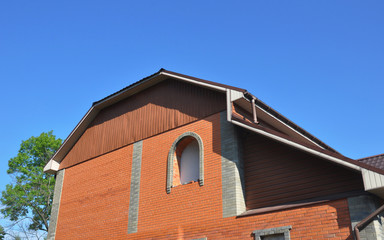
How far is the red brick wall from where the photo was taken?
8492mm

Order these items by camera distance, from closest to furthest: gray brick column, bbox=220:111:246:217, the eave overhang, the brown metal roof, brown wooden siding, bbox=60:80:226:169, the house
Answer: the eave overhang, the house, gray brick column, bbox=220:111:246:217, the brown metal roof, brown wooden siding, bbox=60:80:226:169

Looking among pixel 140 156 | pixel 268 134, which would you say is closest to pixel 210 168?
pixel 268 134

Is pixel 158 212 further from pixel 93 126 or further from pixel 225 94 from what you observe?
pixel 93 126

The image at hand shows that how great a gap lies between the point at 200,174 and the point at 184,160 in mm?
1355

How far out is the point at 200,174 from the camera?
1099 cm

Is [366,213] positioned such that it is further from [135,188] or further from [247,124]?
[135,188]

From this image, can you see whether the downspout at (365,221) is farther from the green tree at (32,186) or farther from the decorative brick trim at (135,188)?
the green tree at (32,186)

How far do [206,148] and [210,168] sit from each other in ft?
2.26

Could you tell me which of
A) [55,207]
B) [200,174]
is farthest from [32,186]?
[200,174]

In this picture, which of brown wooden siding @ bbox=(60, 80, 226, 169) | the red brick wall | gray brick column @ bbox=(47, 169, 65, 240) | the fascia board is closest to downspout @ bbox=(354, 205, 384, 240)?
the red brick wall

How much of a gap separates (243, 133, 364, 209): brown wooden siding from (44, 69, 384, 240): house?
0.03 meters

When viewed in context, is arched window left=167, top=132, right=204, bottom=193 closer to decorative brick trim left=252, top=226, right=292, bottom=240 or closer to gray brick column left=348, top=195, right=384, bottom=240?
decorative brick trim left=252, top=226, right=292, bottom=240

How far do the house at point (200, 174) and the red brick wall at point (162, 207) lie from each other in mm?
30

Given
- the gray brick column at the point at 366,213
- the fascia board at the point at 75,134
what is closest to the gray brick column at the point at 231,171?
the gray brick column at the point at 366,213
